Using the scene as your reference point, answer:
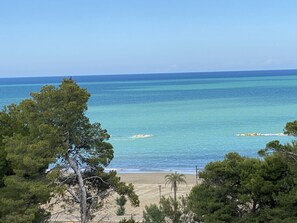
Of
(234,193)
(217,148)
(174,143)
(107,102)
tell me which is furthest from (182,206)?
(107,102)

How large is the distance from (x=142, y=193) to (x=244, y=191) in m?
22.2

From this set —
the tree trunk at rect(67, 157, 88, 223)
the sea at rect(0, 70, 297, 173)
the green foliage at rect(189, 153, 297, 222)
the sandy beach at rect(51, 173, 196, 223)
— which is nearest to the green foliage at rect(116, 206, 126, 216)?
the sandy beach at rect(51, 173, 196, 223)

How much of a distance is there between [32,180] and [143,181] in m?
30.1

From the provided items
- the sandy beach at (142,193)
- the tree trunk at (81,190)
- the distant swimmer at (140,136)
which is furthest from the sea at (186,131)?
the tree trunk at (81,190)

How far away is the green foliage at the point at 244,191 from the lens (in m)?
21.9

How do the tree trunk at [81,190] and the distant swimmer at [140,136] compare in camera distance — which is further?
the distant swimmer at [140,136]

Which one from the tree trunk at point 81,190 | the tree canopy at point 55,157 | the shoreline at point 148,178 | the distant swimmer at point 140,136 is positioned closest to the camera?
the tree canopy at point 55,157

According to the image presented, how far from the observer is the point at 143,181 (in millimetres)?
49812

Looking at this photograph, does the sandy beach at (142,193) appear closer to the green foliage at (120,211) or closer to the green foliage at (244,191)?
the green foliage at (120,211)

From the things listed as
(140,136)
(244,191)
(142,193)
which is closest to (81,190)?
(244,191)

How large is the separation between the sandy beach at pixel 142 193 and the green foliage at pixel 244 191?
34.3 ft

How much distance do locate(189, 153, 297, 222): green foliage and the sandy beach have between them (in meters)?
10.5

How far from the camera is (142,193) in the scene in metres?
43.8

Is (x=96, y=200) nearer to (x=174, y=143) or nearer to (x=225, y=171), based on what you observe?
(x=225, y=171)
